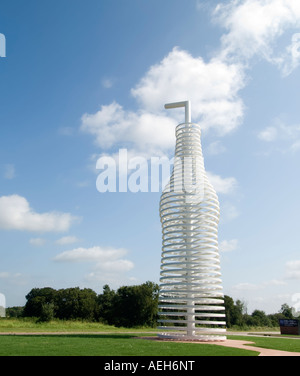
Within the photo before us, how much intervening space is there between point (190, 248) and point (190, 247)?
24 cm

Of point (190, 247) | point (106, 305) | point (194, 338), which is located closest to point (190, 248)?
point (190, 247)

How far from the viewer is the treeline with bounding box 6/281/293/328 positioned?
46.7 meters

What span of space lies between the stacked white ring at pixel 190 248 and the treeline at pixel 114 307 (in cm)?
2134

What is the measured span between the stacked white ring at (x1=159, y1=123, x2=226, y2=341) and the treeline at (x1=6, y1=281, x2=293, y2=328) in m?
21.3

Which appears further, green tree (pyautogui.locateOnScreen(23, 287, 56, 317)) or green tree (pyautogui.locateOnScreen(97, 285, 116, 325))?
green tree (pyautogui.locateOnScreen(23, 287, 56, 317))

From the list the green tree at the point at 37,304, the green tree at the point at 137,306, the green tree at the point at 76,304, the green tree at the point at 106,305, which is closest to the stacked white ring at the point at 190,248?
the green tree at the point at 137,306

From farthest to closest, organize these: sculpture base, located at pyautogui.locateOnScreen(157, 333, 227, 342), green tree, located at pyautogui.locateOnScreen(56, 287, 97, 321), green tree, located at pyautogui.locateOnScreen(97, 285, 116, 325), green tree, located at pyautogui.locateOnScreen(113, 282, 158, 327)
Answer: green tree, located at pyautogui.locateOnScreen(56, 287, 97, 321) → green tree, located at pyautogui.locateOnScreen(97, 285, 116, 325) → green tree, located at pyautogui.locateOnScreen(113, 282, 158, 327) → sculpture base, located at pyautogui.locateOnScreen(157, 333, 227, 342)

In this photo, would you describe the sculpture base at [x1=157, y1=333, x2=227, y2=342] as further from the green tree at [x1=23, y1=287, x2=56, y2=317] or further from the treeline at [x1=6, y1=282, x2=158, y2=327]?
the green tree at [x1=23, y1=287, x2=56, y2=317]

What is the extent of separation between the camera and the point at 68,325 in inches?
1593

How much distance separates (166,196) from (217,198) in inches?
156

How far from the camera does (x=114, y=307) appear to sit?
5025 centimetres

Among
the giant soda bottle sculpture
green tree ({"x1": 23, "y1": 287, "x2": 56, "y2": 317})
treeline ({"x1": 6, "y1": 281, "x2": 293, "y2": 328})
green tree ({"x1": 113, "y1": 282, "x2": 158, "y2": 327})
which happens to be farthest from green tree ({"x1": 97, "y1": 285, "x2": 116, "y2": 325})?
the giant soda bottle sculpture
